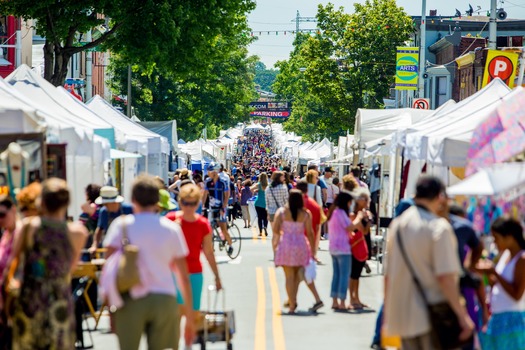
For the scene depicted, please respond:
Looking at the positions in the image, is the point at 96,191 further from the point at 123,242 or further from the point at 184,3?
the point at 184,3

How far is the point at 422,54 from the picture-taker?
47.6 meters

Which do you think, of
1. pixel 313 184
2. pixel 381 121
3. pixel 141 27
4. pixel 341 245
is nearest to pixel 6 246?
pixel 341 245

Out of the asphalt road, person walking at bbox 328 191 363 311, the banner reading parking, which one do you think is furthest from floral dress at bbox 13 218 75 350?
the banner reading parking

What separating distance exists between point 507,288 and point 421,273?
1.54 m

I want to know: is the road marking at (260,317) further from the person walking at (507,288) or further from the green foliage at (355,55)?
the green foliage at (355,55)

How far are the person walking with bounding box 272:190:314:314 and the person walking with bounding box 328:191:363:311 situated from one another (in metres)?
0.35

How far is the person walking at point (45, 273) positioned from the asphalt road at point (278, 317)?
13.8 feet

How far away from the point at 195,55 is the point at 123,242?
81.4 feet

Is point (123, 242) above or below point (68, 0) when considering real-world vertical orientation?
below

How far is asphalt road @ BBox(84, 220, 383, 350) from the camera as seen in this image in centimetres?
1278

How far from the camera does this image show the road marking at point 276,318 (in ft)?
41.7

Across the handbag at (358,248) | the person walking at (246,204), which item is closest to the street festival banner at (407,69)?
the person walking at (246,204)

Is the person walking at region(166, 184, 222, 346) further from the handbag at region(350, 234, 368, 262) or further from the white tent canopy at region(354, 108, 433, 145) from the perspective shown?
the white tent canopy at region(354, 108, 433, 145)

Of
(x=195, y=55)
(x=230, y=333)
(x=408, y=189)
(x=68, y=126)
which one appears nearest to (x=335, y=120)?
(x=195, y=55)
